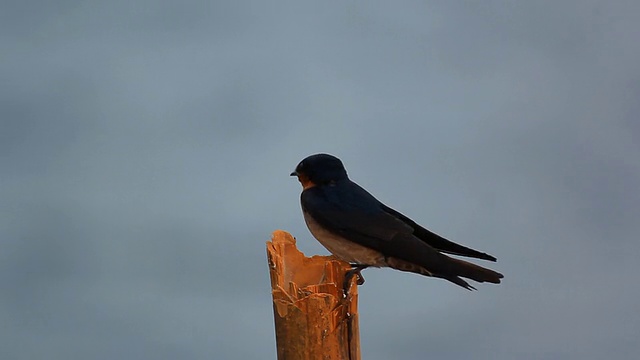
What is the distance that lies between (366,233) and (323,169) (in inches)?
13.4

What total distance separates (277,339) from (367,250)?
0.67m

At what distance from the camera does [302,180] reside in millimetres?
3783

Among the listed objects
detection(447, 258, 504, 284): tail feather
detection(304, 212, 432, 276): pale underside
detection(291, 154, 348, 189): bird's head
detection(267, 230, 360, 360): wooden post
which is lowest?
detection(267, 230, 360, 360): wooden post

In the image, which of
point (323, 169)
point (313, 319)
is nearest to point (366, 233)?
point (323, 169)

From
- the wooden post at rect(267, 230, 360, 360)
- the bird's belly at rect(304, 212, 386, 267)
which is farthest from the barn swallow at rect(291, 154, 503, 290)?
the wooden post at rect(267, 230, 360, 360)

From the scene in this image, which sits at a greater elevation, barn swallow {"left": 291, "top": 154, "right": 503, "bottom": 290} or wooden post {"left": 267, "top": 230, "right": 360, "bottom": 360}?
barn swallow {"left": 291, "top": 154, "right": 503, "bottom": 290}

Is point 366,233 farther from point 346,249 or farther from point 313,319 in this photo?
point 313,319

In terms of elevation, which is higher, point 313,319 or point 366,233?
point 366,233

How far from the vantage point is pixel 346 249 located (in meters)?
3.58

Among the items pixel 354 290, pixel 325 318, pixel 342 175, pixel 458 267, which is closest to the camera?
pixel 325 318

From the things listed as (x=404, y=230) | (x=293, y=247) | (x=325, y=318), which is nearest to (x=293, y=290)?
(x=325, y=318)

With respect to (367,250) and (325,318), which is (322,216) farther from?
(325,318)

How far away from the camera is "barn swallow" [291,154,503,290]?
3480 millimetres

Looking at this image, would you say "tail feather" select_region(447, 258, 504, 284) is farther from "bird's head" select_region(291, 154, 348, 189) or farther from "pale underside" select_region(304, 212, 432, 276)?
"bird's head" select_region(291, 154, 348, 189)
